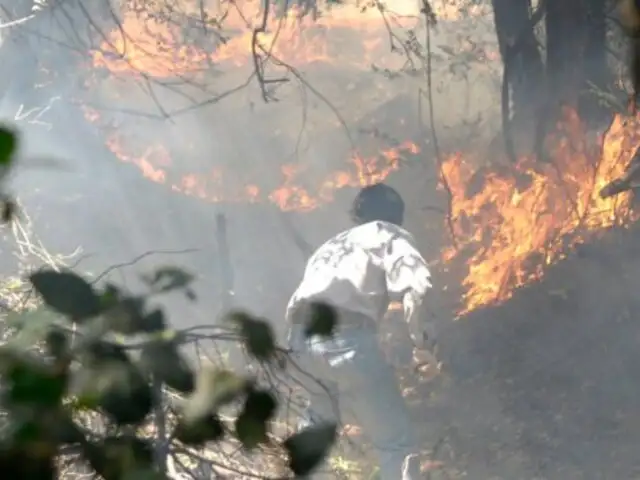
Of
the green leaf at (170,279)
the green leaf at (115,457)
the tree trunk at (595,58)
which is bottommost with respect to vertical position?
the green leaf at (115,457)

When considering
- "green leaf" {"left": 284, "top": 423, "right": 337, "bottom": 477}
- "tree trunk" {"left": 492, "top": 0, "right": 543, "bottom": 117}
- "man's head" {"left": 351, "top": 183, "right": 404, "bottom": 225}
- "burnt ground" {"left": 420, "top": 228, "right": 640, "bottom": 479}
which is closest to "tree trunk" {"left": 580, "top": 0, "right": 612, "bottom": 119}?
"tree trunk" {"left": 492, "top": 0, "right": 543, "bottom": 117}

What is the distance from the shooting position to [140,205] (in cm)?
556

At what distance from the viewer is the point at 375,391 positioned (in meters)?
3.52

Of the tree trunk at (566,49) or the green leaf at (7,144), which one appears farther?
Result: the tree trunk at (566,49)

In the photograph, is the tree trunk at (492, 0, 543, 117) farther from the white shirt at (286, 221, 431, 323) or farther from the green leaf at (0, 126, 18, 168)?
the green leaf at (0, 126, 18, 168)

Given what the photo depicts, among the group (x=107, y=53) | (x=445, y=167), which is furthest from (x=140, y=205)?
(x=445, y=167)

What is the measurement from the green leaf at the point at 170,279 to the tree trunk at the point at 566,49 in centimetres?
447

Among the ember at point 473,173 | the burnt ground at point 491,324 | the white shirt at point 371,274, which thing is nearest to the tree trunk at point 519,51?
the ember at point 473,173

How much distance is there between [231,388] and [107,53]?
484cm

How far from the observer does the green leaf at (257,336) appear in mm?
749

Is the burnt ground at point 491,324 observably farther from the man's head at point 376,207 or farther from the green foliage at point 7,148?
the green foliage at point 7,148

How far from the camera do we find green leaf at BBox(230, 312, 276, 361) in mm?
749

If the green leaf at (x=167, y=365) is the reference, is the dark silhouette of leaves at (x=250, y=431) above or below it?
below

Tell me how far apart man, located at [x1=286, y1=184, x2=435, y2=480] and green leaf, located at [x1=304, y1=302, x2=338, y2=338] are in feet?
7.88
